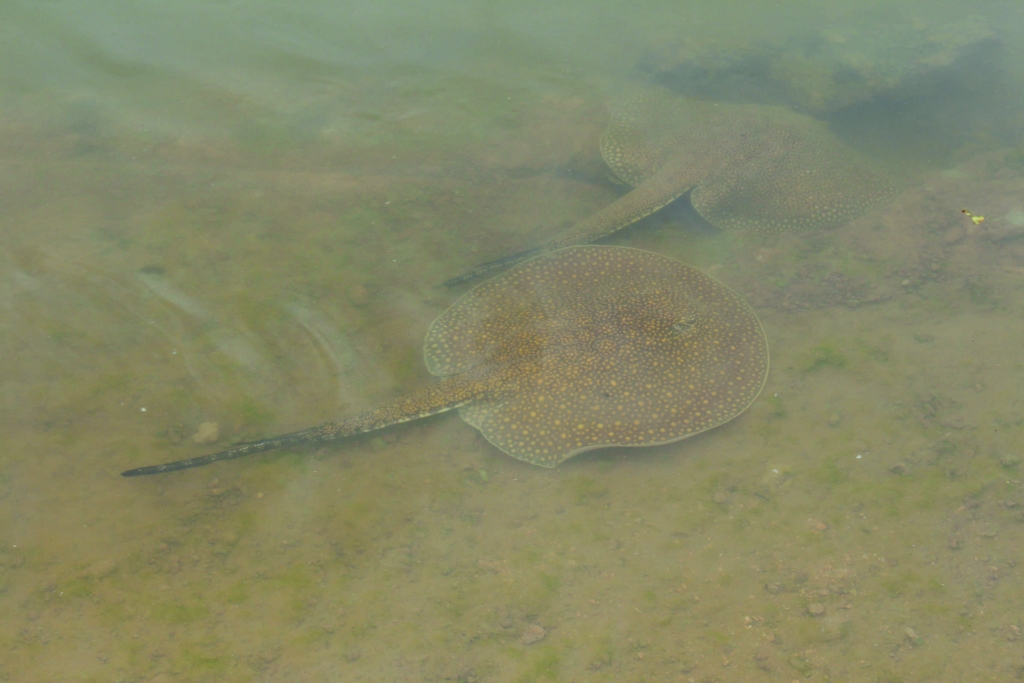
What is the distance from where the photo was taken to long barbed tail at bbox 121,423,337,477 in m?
3.88

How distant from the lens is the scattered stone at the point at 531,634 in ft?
11.5

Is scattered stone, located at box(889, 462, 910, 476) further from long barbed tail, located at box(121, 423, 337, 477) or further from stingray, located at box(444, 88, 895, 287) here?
long barbed tail, located at box(121, 423, 337, 477)


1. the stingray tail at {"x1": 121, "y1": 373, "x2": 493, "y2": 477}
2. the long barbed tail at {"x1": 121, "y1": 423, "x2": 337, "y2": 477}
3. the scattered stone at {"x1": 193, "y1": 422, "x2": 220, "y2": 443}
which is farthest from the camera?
the scattered stone at {"x1": 193, "y1": 422, "x2": 220, "y2": 443}

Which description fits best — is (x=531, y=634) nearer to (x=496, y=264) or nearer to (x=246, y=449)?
(x=246, y=449)

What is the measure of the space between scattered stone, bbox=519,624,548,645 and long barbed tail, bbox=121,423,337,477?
1.86 m

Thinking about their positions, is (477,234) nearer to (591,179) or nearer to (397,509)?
(591,179)

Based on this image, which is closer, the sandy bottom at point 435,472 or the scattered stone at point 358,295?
the sandy bottom at point 435,472

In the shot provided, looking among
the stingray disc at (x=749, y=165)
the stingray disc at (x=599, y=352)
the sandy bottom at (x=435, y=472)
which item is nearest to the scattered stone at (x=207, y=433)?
the sandy bottom at (x=435, y=472)

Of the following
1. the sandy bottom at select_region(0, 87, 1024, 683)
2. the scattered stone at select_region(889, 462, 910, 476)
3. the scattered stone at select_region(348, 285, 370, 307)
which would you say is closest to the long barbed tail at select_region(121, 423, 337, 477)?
the sandy bottom at select_region(0, 87, 1024, 683)

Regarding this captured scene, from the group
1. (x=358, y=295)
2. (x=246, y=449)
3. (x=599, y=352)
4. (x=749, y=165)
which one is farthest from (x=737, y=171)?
(x=246, y=449)

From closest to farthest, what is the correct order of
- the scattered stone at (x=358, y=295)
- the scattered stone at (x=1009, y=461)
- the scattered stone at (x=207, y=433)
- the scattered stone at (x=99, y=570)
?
the scattered stone at (x=99, y=570) → the scattered stone at (x=1009, y=461) → the scattered stone at (x=207, y=433) → the scattered stone at (x=358, y=295)

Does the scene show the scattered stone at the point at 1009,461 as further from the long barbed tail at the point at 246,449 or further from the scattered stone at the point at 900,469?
the long barbed tail at the point at 246,449

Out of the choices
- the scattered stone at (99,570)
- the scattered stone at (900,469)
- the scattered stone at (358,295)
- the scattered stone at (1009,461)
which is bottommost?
the scattered stone at (99,570)

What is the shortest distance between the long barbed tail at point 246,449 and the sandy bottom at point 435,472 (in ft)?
0.64
